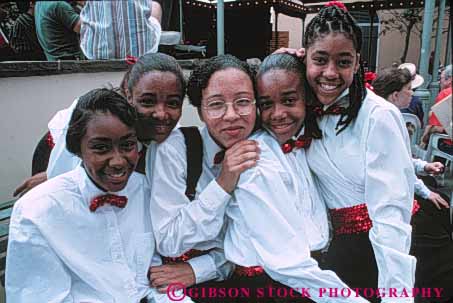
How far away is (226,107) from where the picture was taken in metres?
1.52

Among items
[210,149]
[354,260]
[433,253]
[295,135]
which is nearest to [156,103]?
[210,149]

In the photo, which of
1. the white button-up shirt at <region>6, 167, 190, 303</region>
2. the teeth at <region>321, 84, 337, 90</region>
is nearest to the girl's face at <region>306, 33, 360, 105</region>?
the teeth at <region>321, 84, 337, 90</region>

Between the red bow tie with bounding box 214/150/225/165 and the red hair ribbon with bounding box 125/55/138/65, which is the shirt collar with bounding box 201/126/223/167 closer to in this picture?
the red bow tie with bounding box 214/150/225/165

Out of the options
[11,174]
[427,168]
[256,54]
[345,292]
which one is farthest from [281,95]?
[256,54]

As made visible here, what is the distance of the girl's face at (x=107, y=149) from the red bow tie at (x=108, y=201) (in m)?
0.06

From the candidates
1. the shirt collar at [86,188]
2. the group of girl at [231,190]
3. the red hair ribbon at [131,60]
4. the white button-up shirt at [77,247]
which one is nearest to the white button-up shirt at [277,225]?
the group of girl at [231,190]

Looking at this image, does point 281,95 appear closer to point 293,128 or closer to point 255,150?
point 293,128

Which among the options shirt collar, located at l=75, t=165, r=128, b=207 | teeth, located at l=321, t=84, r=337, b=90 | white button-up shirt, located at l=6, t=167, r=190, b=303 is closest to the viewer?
white button-up shirt, located at l=6, t=167, r=190, b=303

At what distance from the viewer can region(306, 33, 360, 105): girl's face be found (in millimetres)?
1524

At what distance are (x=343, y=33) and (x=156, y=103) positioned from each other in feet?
2.52

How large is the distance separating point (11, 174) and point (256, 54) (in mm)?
5410

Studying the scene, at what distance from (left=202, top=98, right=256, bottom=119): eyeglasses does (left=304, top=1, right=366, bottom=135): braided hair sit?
0.89 feet

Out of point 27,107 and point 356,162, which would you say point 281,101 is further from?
point 27,107

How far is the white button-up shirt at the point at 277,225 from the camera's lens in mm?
1366
